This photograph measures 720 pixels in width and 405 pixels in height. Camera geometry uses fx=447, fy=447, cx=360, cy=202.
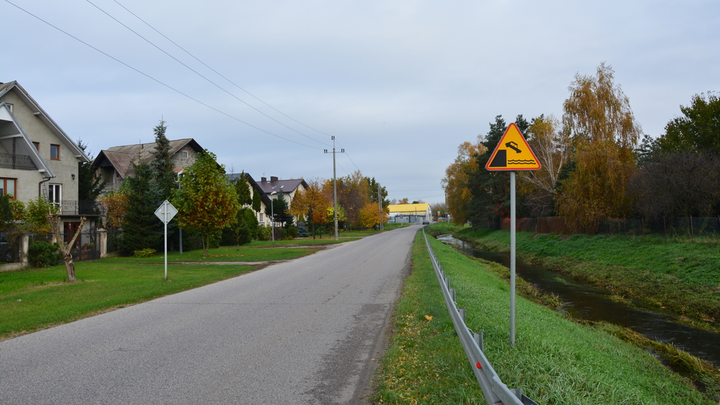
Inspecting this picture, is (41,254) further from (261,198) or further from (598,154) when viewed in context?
(261,198)

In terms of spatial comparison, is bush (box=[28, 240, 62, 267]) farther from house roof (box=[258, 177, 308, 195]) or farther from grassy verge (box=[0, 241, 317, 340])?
house roof (box=[258, 177, 308, 195])

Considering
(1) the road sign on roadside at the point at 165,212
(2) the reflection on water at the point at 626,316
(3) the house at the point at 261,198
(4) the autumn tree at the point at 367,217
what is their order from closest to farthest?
(2) the reflection on water at the point at 626,316, (1) the road sign on roadside at the point at 165,212, (3) the house at the point at 261,198, (4) the autumn tree at the point at 367,217

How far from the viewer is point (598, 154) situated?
1035 inches

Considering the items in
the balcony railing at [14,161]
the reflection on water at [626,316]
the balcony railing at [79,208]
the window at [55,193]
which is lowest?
the reflection on water at [626,316]

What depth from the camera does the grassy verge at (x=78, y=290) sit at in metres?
9.28

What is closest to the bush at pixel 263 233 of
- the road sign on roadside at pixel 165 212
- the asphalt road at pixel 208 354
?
the road sign on roadside at pixel 165 212

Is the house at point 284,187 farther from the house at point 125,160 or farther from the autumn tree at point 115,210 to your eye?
the autumn tree at point 115,210

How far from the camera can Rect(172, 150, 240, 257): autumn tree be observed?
26266mm

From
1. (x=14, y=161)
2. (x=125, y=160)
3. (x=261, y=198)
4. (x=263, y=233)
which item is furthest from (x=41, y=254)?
(x=261, y=198)

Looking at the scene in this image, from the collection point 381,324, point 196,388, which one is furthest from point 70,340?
point 381,324

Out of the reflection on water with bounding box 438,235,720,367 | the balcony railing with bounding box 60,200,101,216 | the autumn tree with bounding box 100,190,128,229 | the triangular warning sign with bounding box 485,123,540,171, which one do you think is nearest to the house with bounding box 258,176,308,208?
the autumn tree with bounding box 100,190,128,229

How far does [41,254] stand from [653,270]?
87.2 feet

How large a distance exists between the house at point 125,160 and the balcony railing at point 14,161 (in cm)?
1514

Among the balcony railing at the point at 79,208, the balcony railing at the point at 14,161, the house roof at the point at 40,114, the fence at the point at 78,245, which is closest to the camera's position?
the fence at the point at 78,245
